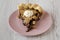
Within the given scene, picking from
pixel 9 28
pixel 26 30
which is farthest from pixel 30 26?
pixel 9 28

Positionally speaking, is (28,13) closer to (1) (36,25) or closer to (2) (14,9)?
(1) (36,25)

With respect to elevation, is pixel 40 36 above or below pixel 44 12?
below

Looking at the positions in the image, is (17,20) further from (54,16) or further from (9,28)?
(54,16)

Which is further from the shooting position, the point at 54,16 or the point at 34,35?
the point at 54,16

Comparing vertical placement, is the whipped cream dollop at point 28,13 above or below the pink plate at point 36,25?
above
